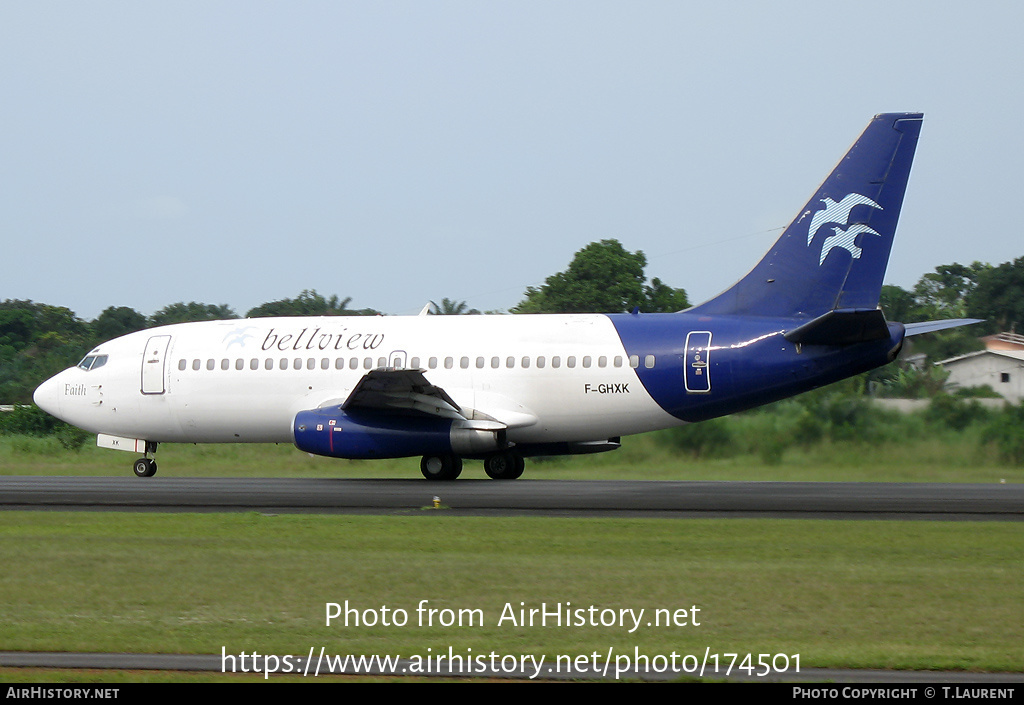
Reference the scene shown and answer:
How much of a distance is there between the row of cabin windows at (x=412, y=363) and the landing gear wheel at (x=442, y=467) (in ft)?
6.69

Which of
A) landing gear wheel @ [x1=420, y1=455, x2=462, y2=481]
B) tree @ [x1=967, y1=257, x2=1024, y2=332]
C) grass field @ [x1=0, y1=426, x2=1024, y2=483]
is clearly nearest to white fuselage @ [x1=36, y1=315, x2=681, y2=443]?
landing gear wheel @ [x1=420, y1=455, x2=462, y2=481]

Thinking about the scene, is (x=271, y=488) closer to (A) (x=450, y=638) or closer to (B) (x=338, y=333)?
(B) (x=338, y=333)

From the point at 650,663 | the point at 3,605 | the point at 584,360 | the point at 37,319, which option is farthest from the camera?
the point at 37,319

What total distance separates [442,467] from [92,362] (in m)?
10.2

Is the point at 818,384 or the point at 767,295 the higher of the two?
the point at 767,295

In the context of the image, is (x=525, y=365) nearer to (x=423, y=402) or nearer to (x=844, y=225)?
(x=423, y=402)

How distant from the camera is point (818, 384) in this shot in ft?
81.3

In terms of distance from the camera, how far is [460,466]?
27375 mm

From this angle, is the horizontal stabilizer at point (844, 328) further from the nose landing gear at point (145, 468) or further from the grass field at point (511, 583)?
the nose landing gear at point (145, 468)

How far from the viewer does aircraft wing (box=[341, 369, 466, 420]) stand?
25.7 metres

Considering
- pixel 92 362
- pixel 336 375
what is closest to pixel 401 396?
pixel 336 375

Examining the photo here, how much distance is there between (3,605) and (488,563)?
4724 millimetres
